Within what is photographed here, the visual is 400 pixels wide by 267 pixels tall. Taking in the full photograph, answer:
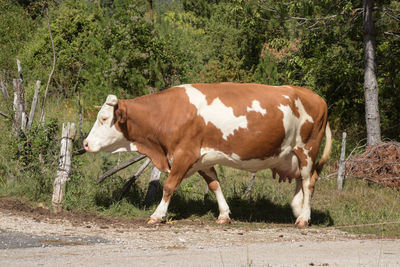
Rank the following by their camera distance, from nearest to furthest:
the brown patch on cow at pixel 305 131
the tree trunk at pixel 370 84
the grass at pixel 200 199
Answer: the brown patch on cow at pixel 305 131, the grass at pixel 200 199, the tree trunk at pixel 370 84

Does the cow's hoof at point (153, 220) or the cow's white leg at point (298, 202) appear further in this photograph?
the cow's white leg at point (298, 202)

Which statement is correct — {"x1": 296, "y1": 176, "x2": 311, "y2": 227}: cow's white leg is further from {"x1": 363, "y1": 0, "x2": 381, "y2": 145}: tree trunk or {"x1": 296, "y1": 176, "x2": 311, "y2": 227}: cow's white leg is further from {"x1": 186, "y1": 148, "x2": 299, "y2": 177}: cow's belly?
{"x1": 363, "y1": 0, "x2": 381, "y2": 145}: tree trunk

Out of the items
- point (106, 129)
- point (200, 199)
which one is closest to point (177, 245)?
point (106, 129)

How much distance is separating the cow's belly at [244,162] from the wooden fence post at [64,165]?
190 centimetres

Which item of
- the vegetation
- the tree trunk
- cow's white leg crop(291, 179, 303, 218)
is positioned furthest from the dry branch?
cow's white leg crop(291, 179, 303, 218)

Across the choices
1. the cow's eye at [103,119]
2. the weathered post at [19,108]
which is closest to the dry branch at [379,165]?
the cow's eye at [103,119]

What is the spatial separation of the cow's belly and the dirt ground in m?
0.83

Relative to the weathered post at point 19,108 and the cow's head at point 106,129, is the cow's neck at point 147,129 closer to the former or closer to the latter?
the cow's head at point 106,129

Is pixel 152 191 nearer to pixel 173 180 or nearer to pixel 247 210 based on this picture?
pixel 173 180

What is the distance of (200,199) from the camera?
9.86 metres

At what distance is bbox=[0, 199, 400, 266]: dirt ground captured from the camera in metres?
5.69

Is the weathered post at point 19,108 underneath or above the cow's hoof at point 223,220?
above

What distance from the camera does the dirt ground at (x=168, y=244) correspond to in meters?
5.69

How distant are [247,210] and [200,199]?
0.81 meters
